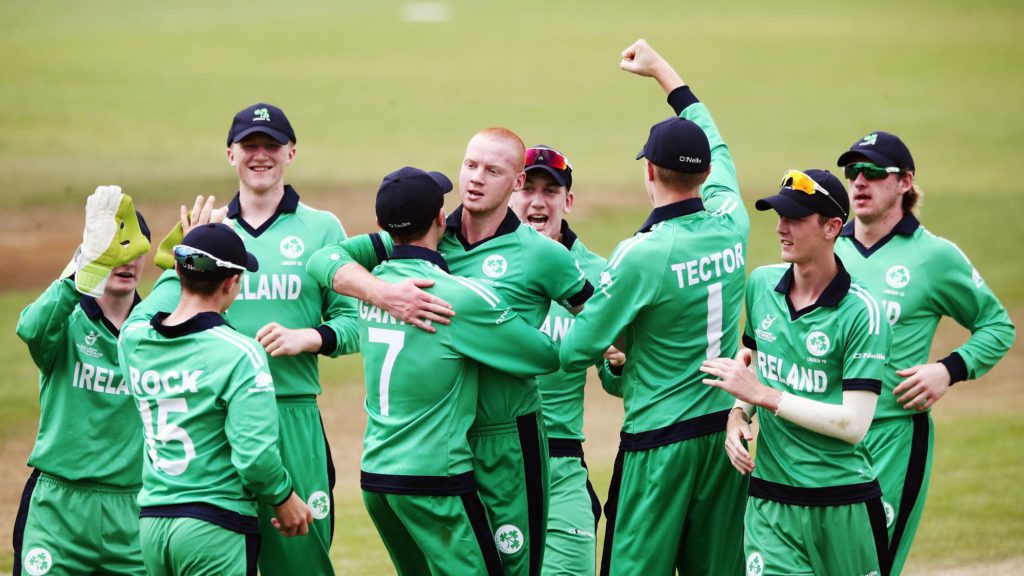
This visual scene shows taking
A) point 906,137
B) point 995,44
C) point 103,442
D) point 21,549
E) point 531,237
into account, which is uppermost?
point 995,44

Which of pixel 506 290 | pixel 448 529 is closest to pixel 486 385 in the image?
pixel 506 290

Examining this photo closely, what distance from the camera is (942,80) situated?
126ft

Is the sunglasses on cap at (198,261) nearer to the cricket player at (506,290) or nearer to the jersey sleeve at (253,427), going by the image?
the jersey sleeve at (253,427)

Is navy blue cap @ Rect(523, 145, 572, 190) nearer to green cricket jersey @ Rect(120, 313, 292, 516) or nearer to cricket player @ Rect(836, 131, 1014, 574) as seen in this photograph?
cricket player @ Rect(836, 131, 1014, 574)

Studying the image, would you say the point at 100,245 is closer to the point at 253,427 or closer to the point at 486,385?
the point at 253,427

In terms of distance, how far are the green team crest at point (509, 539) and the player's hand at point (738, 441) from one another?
3.33 ft

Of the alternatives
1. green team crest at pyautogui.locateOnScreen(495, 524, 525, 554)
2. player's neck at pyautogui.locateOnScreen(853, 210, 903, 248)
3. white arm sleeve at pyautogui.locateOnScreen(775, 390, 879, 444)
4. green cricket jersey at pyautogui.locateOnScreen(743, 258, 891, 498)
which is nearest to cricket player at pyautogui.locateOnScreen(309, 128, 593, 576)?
green team crest at pyautogui.locateOnScreen(495, 524, 525, 554)

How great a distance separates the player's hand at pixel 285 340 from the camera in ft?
21.3

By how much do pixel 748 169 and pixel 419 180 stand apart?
2349cm

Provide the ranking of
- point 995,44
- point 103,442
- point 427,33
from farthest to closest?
1. point 427,33
2. point 995,44
3. point 103,442

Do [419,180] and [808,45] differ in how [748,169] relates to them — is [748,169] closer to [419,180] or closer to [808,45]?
[808,45]

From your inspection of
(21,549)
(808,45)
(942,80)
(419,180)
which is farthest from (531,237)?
(808,45)

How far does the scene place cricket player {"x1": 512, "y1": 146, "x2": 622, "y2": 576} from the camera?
23.7 ft

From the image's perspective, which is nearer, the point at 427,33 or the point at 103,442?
the point at 103,442
